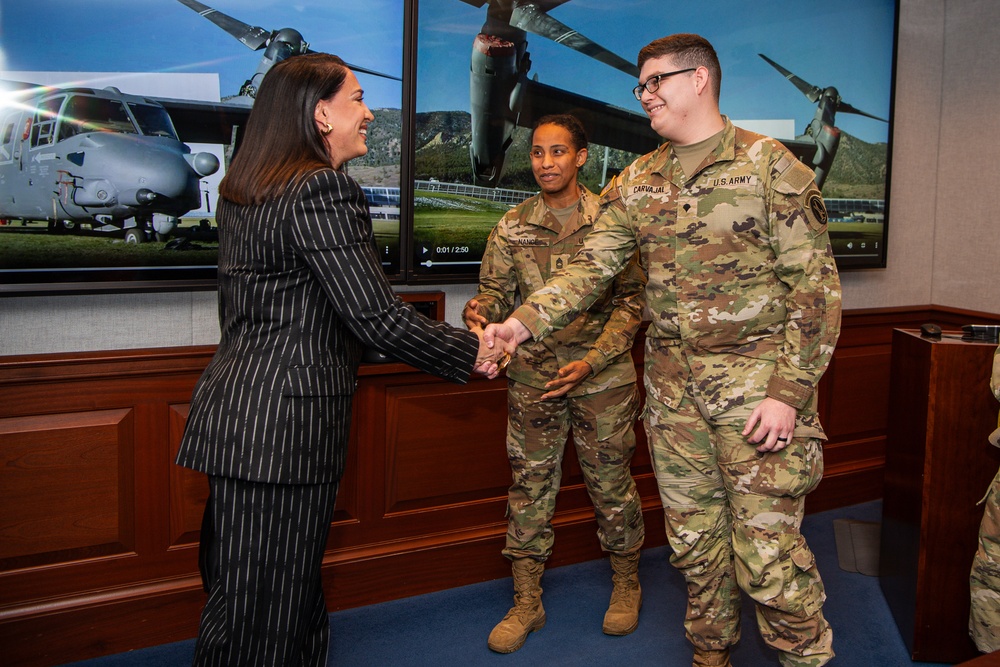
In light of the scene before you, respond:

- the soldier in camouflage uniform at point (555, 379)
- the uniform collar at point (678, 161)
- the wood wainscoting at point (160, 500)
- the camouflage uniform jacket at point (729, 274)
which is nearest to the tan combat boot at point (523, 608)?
the soldier in camouflage uniform at point (555, 379)

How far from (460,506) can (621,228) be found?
4.34 ft

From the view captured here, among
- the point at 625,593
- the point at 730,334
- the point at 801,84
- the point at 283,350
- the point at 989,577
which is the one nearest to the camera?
the point at 283,350

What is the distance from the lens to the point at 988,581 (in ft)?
7.24

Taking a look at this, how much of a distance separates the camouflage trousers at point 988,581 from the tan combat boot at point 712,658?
0.69 metres

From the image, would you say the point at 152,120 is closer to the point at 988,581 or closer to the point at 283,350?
the point at 283,350

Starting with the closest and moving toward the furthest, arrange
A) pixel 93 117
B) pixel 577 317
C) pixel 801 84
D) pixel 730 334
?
pixel 730 334 → pixel 93 117 → pixel 577 317 → pixel 801 84

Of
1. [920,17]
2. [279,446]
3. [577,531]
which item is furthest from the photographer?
[920,17]

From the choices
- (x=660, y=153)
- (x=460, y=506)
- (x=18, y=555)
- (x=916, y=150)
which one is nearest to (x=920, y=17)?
(x=916, y=150)

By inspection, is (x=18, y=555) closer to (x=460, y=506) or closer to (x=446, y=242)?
(x=460, y=506)

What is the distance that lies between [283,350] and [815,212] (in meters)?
1.29

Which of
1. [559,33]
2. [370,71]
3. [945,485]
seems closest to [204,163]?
[370,71]

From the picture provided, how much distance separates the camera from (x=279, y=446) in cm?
168

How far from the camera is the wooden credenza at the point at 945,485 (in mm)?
2500

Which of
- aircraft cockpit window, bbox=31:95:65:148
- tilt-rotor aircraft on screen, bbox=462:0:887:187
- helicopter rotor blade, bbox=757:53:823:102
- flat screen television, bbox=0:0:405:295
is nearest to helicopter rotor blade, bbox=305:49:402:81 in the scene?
flat screen television, bbox=0:0:405:295
